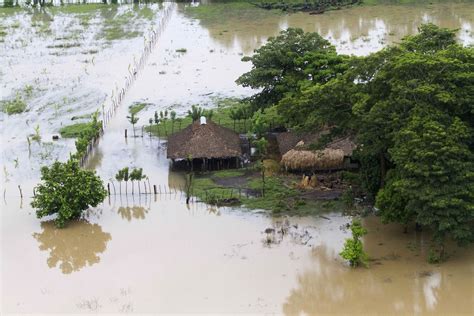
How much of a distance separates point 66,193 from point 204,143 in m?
4.68

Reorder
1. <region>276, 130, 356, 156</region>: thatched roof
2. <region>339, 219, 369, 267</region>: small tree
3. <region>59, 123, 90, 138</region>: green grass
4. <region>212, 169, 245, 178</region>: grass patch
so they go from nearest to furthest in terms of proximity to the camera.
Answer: <region>339, 219, 369, 267</region>: small tree
<region>276, 130, 356, 156</region>: thatched roof
<region>212, 169, 245, 178</region>: grass patch
<region>59, 123, 90, 138</region>: green grass

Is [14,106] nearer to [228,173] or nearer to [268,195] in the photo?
[228,173]

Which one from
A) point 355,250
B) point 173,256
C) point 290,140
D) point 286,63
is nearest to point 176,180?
point 290,140

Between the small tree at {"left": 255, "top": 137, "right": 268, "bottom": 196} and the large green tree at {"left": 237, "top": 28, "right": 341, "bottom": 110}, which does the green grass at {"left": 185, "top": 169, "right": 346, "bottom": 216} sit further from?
the large green tree at {"left": 237, "top": 28, "right": 341, "bottom": 110}

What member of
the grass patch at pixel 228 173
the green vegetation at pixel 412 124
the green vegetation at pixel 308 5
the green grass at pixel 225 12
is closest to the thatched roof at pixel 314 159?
the green vegetation at pixel 412 124

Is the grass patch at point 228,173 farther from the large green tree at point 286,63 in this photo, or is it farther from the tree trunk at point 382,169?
the tree trunk at point 382,169

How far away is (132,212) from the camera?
803 inches

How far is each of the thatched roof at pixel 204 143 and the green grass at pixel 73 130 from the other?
433 centimetres

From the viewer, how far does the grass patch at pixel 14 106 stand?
28.7 m

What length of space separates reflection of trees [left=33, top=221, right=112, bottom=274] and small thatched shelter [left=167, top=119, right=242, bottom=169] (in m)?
3.78

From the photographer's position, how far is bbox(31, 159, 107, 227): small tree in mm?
19219

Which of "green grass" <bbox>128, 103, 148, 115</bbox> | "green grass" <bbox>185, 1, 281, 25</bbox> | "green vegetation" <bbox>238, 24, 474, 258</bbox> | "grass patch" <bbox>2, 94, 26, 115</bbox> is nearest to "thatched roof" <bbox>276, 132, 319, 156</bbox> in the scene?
"green vegetation" <bbox>238, 24, 474, 258</bbox>

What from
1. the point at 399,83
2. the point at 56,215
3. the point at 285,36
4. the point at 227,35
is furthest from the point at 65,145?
the point at 227,35

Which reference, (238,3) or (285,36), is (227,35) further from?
(285,36)
